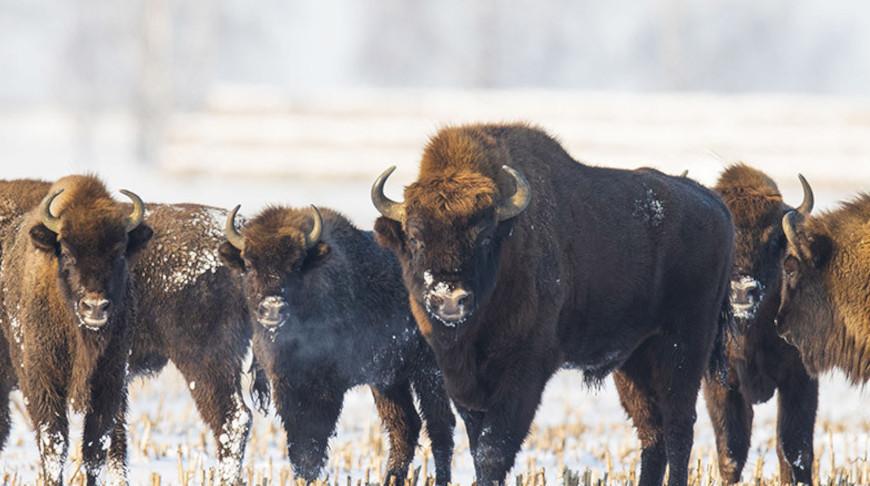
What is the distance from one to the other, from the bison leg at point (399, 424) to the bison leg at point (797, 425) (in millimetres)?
2770

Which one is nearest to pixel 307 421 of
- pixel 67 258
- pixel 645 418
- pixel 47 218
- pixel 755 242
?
pixel 67 258

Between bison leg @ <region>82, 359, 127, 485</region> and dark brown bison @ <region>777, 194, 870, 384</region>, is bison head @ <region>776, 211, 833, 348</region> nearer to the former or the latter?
dark brown bison @ <region>777, 194, 870, 384</region>

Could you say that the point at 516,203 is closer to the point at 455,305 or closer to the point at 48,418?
the point at 455,305

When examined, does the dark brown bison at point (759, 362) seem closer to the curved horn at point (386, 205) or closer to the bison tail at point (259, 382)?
the curved horn at point (386, 205)

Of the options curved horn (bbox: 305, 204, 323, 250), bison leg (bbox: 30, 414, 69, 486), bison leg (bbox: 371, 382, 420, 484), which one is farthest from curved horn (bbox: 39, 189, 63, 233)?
bison leg (bbox: 371, 382, 420, 484)

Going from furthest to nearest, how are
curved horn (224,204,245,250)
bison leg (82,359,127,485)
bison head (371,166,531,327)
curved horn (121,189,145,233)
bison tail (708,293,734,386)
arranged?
bison tail (708,293,734,386) → curved horn (224,204,245,250) → curved horn (121,189,145,233) → bison leg (82,359,127,485) → bison head (371,166,531,327)

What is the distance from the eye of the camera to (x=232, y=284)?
9867 mm

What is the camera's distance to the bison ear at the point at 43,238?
862 cm

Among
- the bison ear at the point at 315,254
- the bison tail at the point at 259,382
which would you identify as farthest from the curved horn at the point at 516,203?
the bison tail at the point at 259,382

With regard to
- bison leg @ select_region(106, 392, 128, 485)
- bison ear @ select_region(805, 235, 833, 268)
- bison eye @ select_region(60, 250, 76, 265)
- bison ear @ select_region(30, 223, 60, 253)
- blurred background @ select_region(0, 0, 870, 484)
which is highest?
blurred background @ select_region(0, 0, 870, 484)

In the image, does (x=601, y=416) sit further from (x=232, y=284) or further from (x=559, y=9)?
(x=559, y=9)

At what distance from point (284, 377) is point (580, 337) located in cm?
213

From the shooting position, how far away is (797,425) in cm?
973

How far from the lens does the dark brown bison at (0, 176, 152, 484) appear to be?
335 inches
